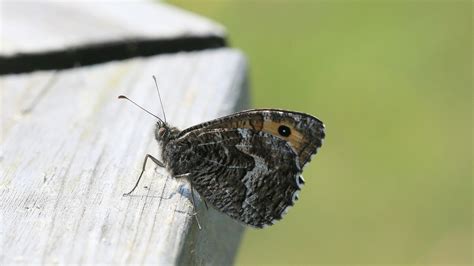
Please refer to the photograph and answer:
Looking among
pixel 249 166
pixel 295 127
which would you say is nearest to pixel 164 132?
pixel 249 166

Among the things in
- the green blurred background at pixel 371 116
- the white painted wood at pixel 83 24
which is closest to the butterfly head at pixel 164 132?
the white painted wood at pixel 83 24

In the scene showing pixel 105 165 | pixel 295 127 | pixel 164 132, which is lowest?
pixel 105 165

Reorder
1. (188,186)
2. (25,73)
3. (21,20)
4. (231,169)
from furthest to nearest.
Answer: (21,20), (25,73), (231,169), (188,186)

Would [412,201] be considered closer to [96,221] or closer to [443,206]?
[443,206]

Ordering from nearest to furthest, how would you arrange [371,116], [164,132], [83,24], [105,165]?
[105,165]
[164,132]
[83,24]
[371,116]

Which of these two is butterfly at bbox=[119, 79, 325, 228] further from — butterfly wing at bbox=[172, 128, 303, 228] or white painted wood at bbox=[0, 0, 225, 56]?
white painted wood at bbox=[0, 0, 225, 56]

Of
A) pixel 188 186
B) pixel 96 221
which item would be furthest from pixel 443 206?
pixel 96 221

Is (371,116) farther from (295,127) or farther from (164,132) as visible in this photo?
(164,132)
